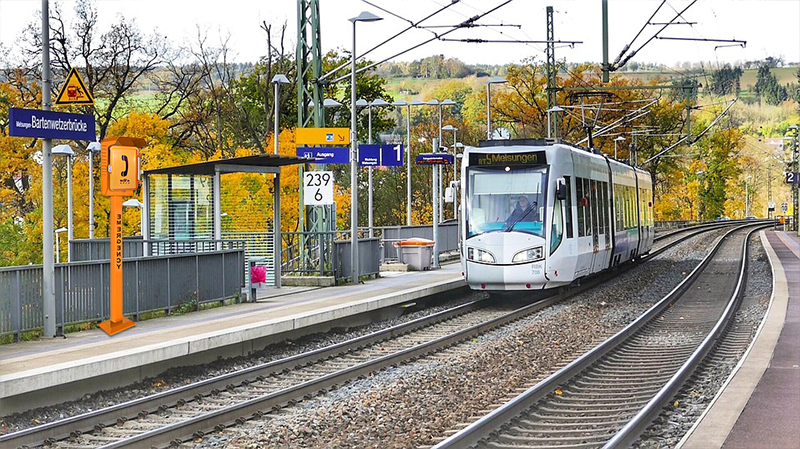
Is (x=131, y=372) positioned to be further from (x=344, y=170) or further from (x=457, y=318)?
(x=344, y=170)

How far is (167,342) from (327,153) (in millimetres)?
12500

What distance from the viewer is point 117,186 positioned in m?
17.0

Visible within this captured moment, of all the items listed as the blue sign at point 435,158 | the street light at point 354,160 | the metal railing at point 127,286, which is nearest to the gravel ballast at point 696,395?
the metal railing at point 127,286

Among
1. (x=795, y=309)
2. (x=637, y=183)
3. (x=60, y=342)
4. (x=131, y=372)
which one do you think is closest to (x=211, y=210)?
(x=60, y=342)

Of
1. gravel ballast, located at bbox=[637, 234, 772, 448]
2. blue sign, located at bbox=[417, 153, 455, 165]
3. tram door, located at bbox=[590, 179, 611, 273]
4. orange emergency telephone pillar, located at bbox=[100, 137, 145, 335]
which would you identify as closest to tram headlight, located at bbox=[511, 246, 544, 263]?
tram door, located at bbox=[590, 179, 611, 273]

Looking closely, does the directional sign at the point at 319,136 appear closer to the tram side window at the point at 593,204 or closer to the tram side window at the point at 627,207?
the tram side window at the point at 593,204

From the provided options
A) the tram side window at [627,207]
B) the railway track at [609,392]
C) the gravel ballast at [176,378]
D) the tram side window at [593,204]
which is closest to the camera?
the railway track at [609,392]

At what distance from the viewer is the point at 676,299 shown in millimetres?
25719

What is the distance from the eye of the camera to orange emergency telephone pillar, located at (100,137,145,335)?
54.9 ft

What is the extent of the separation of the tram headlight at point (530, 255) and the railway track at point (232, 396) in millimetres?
3240

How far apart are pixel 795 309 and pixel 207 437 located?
1433 centimetres

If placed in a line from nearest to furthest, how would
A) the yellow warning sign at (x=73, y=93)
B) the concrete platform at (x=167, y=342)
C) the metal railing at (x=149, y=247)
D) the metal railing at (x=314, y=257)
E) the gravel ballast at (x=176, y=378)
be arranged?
the gravel ballast at (x=176, y=378) < the concrete platform at (x=167, y=342) < the yellow warning sign at (x=73, y=93) < the metal railing at (x=149, y=247) < the metal railing at (x=314, y=257)

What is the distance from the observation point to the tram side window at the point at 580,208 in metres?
24.5

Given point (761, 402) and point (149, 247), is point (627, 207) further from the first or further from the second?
point (761, 402)
